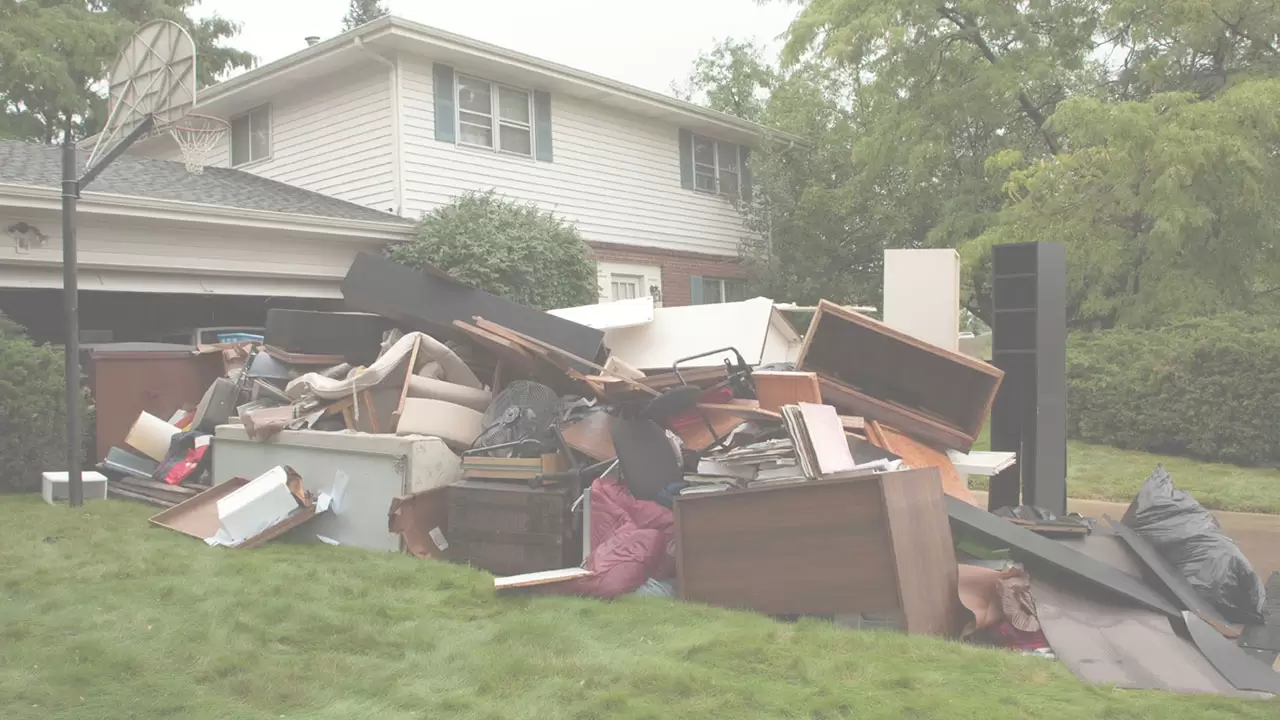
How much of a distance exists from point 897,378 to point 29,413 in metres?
6.61

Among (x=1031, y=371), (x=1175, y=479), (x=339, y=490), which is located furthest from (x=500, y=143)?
(x=1175, y=479)

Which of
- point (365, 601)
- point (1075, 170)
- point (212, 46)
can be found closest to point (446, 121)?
point (1075, 170)

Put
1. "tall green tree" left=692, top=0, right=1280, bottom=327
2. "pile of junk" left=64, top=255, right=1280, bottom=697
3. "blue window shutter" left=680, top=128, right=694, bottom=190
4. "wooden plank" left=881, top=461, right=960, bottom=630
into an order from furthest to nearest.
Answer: "blue window shutter" left=680, top=128, right=694, bottom=190 < "tall green tree" left=692, top=0, right=1280, bottom=327 < "pile of junk" left=64, top=255, right=1280, bottom=697 < "wooden plank" left=881, top=461, right=960, bottom=630

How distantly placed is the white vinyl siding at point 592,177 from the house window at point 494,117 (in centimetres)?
19

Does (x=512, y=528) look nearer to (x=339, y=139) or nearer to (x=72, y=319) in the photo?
(x=72, y=319)

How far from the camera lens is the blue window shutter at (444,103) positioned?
12.5m

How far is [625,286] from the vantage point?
14953 mm

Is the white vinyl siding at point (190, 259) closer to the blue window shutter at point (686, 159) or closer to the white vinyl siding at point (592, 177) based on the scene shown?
the white vinyl siding at point (592, 177)

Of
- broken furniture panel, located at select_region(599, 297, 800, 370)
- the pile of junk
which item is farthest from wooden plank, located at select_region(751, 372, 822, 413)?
broken furniture panel, located at select_region(599, 297, 800, 370)

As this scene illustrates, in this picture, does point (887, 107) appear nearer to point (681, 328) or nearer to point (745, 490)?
point (681, 328)

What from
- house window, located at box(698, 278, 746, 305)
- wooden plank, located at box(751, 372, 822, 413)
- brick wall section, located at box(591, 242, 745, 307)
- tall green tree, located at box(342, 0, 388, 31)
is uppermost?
tall green tree, located at box(342, 0, 388, 31)

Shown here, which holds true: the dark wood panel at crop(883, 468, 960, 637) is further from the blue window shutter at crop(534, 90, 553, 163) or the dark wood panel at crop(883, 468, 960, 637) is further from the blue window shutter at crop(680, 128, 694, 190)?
the blue window shutter at crop(680, 128, 694, 190)

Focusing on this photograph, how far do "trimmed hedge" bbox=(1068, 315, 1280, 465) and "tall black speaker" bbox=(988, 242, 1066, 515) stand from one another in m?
4.18

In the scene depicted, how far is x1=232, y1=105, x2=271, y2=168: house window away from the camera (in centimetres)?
1423
